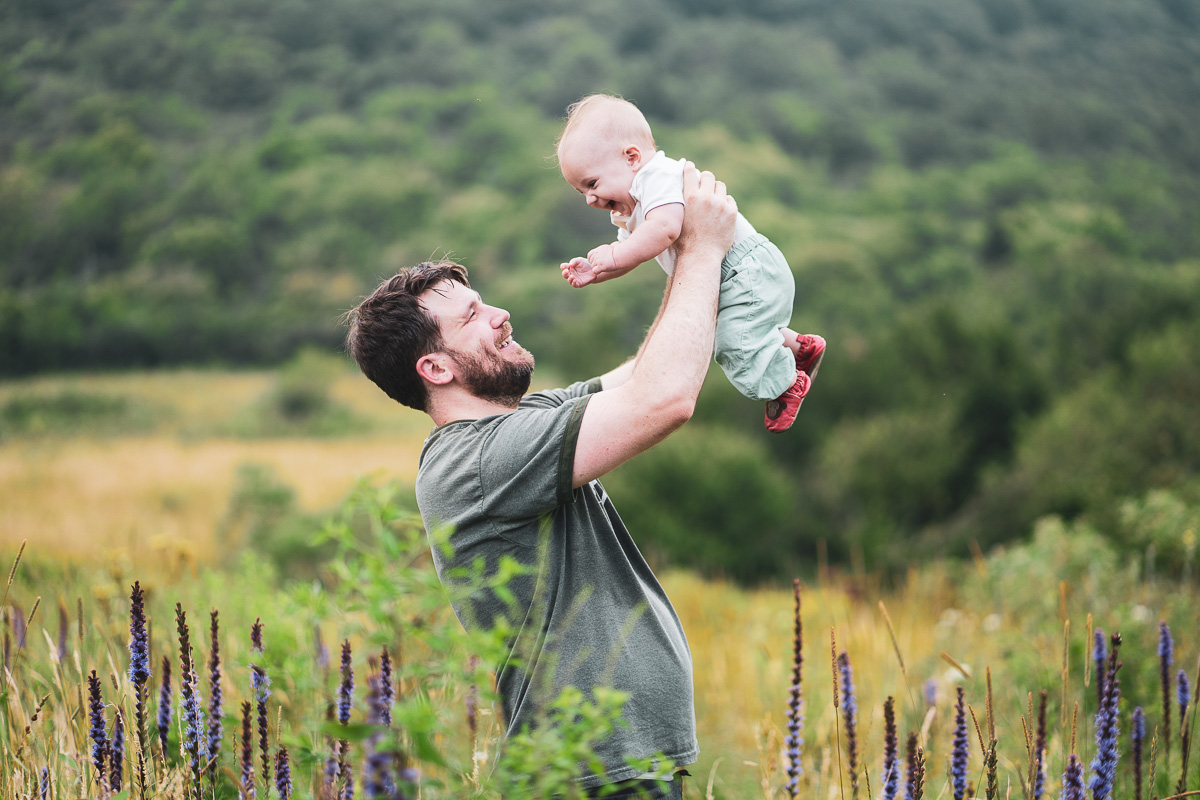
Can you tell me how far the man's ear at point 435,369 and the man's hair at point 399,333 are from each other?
0.9 inches

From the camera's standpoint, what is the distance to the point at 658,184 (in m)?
2.20

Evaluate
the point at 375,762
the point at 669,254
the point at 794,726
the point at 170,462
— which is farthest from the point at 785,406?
the point at 170,462

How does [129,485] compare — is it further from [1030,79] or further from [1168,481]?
[1030,79]

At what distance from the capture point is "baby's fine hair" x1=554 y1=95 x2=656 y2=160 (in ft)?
7.80

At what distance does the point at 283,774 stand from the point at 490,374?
96 cm

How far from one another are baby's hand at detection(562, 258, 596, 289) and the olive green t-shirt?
17.8 inches

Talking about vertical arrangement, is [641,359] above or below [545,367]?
below

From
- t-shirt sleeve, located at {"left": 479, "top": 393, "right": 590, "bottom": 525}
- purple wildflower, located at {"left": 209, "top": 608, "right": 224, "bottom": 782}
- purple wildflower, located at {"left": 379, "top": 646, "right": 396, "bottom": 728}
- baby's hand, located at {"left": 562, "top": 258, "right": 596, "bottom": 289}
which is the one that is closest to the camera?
t-shirt sleeve, located at {"left": 479, "top": 393, "right": 590, "bottom": 525}

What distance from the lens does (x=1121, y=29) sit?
63.4 meters

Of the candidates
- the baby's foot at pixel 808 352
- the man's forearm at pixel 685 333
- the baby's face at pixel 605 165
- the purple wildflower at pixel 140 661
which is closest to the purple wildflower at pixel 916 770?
the man's forearm at pixel 685 333

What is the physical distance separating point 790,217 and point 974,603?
5392 centimetres

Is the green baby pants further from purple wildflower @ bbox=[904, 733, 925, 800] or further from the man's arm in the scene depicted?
purple wildflower @ bbox=[904, 733, 925, 800]

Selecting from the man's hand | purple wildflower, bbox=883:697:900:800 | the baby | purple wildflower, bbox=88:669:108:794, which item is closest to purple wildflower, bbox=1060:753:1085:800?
purple wildflower, bbox=883:697:900:800

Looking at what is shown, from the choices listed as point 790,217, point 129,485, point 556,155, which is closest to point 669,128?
point 790,217
